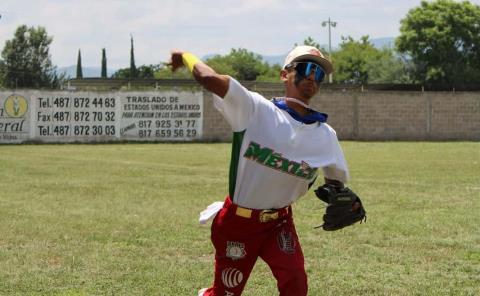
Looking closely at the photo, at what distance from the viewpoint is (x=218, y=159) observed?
75.9 ft

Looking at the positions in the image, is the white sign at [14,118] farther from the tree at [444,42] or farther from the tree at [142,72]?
the tree at [142,72]

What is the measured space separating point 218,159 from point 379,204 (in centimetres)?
1157

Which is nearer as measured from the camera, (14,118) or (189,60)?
(189,60)

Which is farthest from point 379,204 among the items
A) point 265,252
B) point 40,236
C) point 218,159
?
point 218,159

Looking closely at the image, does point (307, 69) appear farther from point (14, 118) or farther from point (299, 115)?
point (14, 118)

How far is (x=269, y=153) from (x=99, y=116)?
3037 cm

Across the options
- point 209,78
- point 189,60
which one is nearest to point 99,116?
point 189,60

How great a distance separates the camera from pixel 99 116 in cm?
3369

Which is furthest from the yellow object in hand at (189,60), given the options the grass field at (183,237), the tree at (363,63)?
the tree at (363,63)

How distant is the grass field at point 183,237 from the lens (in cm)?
655

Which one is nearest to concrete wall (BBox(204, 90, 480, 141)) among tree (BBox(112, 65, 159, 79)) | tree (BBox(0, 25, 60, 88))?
tree (BBox(0, 25, 60, 88))

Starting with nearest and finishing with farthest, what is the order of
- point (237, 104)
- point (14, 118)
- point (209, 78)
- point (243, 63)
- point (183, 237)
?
point (209, 78)
point (237, 104)
point (183, 237)
point (14, 118)
point (243, 63)

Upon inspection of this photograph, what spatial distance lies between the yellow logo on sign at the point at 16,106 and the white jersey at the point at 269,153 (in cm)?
3017

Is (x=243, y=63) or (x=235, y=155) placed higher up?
(x=243, y=63)
